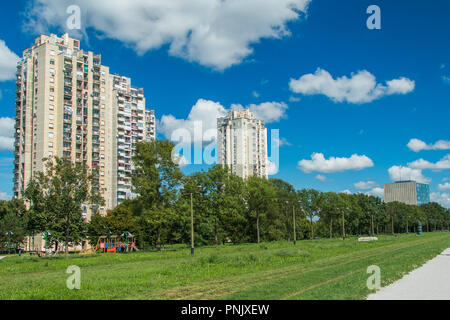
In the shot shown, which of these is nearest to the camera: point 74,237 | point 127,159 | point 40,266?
point 40,266

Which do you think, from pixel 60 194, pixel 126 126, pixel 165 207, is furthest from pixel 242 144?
pixel 60 194

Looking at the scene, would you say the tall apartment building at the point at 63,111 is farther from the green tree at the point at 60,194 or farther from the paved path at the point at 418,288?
the paved path at the point at 418,288

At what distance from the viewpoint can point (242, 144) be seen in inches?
6590

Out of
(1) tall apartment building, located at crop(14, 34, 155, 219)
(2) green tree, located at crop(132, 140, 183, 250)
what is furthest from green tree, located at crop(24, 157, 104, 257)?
(1) tall apartment building, located at crop(14, 34, 155, 219)

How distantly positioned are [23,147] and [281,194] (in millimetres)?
68129

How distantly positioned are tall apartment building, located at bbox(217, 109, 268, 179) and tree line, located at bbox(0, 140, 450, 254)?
2139 inches

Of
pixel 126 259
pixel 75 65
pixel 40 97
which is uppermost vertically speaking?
pixel 75 65

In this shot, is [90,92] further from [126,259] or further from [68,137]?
[126,259]

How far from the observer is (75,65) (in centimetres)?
10612

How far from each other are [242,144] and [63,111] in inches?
3157

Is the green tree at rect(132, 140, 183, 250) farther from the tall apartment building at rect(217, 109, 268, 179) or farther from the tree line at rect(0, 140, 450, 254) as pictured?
the tall apartment building at rect(217, 109, 268, 179)

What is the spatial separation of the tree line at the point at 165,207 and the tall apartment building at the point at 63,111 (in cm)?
1773
